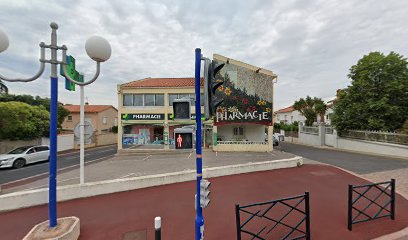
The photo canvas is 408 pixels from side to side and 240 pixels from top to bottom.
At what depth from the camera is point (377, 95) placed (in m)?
17.2

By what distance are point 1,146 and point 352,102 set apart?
32.1 metres

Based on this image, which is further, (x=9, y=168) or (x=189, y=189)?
(x=9, y=168)

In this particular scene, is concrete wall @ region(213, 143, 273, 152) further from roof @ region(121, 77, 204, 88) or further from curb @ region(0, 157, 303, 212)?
curb @ region(0, 157, 303, 212)

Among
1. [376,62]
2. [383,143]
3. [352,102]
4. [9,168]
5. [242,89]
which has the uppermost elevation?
[376,62]

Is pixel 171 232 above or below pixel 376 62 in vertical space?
below

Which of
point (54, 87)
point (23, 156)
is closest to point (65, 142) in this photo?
point (23, 156)

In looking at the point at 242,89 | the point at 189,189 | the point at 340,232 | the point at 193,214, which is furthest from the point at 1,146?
the point at 340,232

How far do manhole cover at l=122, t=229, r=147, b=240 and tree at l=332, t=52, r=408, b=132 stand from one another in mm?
21158

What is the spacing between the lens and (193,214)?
4.66 metres

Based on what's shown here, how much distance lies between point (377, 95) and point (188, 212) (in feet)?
69.6

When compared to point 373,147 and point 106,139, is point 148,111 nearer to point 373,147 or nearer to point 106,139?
point 106,139

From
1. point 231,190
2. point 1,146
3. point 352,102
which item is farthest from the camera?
point 352,102

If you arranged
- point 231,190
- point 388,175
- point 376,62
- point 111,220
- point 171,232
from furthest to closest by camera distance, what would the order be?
point 376,62
point 388,175
point 231,190
point 111,220
point 171,232

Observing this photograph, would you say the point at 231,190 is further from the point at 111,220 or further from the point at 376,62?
the point at 376,62
